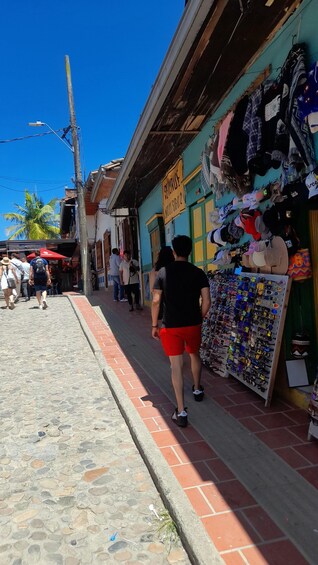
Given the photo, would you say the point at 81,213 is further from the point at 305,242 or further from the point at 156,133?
the point at 305,242

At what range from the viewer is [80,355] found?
6523mm

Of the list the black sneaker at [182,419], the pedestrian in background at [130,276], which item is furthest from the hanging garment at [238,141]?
the pedestrian in background at [130,276]

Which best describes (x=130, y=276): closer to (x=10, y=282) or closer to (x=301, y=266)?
(x=10, y=282)

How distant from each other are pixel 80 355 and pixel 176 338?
3.37 metres

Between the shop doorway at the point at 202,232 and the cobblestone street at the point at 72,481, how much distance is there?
7.98 feet

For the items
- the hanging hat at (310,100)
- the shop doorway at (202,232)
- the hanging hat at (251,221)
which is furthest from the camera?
the shop doorway at (202,232)

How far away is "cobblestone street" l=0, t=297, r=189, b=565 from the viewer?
2.18 m

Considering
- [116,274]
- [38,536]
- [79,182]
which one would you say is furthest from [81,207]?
[38,536]

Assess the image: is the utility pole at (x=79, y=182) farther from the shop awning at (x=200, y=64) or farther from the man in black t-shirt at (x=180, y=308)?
the man in black t-shirt at (x=180, y=308)

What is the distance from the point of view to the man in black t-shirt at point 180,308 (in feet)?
11.6

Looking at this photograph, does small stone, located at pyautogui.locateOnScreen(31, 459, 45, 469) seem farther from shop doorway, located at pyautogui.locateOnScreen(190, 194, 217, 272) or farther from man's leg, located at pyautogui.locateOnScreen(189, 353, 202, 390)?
shop doorway, located at pyautogui.locateOnScreen(190, 194, 217, 272)

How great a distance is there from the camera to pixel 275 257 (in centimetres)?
373

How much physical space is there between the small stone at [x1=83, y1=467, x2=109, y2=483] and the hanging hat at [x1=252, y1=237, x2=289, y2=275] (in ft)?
7.19

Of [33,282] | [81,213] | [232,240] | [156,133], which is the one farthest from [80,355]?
[81,213]
